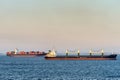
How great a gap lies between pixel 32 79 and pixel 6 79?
19.7 feet

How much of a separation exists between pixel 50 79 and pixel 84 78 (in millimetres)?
8464

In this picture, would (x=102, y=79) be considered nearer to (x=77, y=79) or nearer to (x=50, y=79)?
(x=77, y=79)

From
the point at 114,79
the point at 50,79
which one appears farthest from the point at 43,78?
the point at 114,79

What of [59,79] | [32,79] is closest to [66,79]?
[59,79]

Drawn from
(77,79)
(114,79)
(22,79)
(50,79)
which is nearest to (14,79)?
(22,79)

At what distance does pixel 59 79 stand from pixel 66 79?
66.4 inches

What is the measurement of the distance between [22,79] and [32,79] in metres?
2.35

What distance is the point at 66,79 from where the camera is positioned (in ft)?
330

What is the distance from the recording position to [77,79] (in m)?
101

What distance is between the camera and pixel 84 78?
342ft

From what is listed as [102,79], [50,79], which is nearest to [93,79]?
[102,79]

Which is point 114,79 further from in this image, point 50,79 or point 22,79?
point 22,79

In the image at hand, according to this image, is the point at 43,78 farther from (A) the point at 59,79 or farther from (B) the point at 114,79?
(B) the point at 114,79

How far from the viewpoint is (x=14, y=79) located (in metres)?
101
